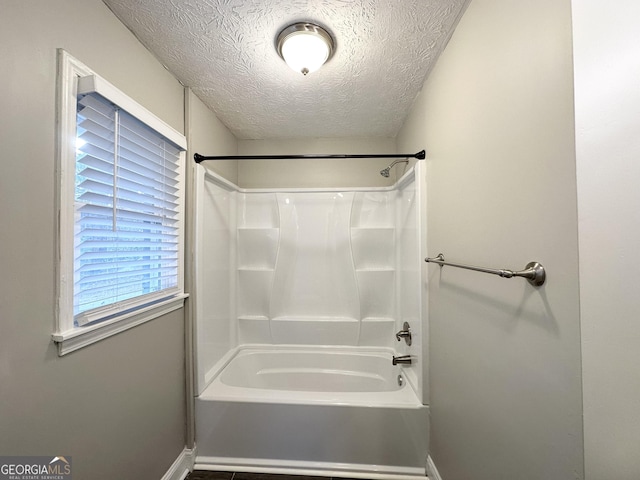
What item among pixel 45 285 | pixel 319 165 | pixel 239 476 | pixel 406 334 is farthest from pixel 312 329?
pixel 45 285

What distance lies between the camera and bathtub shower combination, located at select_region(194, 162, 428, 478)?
61.4 inches

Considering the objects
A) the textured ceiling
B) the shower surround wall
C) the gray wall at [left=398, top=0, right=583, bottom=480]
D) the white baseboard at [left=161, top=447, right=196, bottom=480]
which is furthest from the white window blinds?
the gray wall at [left=398, top=0, right=583, bottom=480]

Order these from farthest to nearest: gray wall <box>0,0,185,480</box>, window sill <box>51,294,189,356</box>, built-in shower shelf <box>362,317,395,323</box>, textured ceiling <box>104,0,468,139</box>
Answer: built-in shower shelf <box>362,317,395,323</box>
textured ceiling <box>104,0,468,139</box>
window sill <box>51,294,189,356</box>
gray wall <box>0,0,185,480</box>

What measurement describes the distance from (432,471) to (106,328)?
1850 millimetres

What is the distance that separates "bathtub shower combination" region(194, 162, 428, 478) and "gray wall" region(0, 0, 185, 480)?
1.96 feet

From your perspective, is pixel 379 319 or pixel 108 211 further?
pixel 379 319

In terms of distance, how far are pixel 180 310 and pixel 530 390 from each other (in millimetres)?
1680

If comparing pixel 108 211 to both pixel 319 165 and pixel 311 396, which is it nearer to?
pixel 311 396

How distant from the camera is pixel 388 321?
2.36 metres

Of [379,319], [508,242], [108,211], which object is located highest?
[108,211]

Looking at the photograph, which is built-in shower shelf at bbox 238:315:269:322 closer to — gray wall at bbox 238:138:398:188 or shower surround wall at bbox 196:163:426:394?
shower surround wall at bbox 196:163:426:394

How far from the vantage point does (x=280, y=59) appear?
53.4 inches

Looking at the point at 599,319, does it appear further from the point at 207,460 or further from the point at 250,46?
the point at 207,460

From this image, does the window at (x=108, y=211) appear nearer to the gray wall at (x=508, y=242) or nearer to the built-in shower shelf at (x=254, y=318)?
the built-in shower shelf at (x=254, y=318)
